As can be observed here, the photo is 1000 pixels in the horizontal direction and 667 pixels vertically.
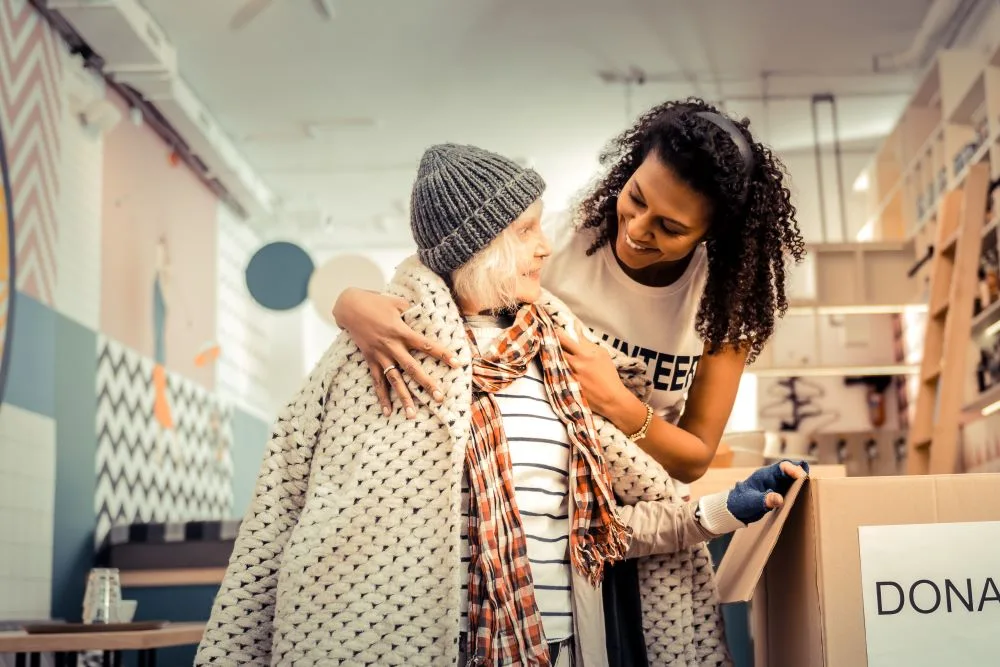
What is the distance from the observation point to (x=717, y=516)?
1.63 meters

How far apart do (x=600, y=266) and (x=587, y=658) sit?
723mm

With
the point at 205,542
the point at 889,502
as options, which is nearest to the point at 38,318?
the point at 205,542

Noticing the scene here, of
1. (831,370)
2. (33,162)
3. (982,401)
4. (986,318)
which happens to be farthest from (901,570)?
(831,370)

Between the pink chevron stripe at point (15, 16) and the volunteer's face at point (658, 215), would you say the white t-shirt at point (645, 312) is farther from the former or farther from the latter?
the pink chevron stripe at point (15, 16)

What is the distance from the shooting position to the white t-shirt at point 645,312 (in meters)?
1.98

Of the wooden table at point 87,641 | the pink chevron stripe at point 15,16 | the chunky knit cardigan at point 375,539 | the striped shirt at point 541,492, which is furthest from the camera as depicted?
the pink chevron stripe at point 15,16

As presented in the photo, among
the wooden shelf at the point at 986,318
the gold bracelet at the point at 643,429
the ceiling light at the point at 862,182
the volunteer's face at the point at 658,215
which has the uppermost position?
the ceiling light at the point at 862,182

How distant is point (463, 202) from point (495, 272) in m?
0.12

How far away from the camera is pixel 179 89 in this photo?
18.7 ft

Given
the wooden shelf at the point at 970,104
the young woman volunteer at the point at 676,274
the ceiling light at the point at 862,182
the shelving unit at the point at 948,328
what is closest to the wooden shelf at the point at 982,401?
the shelving unit at the point at 948,328

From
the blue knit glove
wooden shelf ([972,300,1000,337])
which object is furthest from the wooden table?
wooden shelf ([972,300,1000,337])

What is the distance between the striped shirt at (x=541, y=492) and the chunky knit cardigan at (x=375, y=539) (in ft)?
0.26

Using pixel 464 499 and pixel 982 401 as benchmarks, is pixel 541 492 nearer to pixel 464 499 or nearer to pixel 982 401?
pixel 464 499

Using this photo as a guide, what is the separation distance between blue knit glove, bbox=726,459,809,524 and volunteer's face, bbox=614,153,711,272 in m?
0.46
